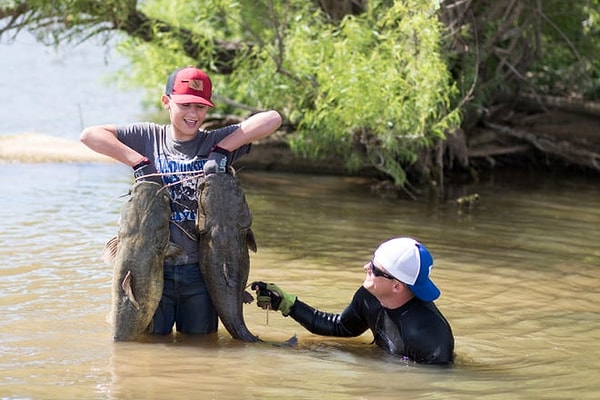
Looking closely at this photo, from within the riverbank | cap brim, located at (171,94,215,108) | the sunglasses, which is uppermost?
cap brim, located at (171,94,215,108)

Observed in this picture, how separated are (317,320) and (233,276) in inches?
28.6

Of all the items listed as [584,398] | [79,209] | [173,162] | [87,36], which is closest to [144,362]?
[173,162]

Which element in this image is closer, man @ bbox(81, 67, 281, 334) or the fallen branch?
man @ bbox(81, 67, 281, 334)

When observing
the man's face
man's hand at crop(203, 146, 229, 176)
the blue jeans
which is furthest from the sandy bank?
the man's face

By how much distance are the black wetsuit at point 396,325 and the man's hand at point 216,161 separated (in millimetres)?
1044

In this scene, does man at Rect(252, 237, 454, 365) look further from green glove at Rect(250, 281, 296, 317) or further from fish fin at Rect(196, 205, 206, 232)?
fish fin at Rect(196, 205, 206, 232)

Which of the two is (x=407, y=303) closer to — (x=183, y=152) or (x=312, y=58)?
(x=183, y=152)

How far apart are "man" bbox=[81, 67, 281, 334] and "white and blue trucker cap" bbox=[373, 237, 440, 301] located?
100cm

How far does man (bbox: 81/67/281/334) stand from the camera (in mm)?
5969

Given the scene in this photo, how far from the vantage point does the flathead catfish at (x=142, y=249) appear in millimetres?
5926

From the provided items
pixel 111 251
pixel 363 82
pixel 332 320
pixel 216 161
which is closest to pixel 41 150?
pixel 363 82

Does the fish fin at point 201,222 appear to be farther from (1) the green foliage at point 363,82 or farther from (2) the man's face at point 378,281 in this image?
(1) the green foliage at point 363,82

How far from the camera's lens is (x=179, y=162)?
237 inches

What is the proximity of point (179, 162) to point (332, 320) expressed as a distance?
56.6 inches
